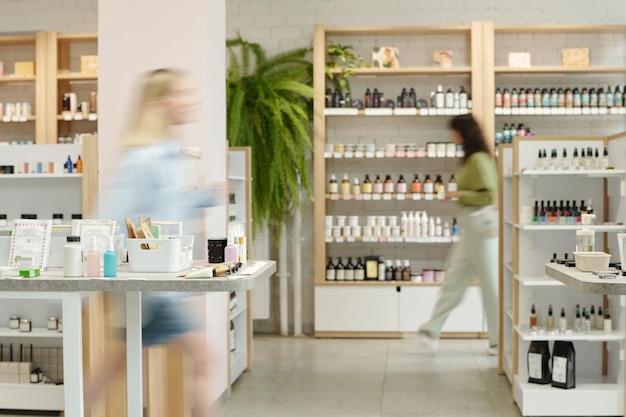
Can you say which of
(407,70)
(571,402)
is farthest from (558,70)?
(571,402)

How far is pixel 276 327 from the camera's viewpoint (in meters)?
8.61

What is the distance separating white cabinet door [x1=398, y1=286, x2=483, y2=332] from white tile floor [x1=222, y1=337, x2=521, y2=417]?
7.3 inches

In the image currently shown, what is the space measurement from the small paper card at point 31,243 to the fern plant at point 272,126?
13.5 ft

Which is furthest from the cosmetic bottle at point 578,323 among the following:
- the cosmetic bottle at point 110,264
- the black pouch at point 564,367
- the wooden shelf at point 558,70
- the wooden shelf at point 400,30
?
the wooden shelf at point 400,30

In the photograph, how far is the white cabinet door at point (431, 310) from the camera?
803 centimetres

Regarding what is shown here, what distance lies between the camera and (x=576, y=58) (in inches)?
317

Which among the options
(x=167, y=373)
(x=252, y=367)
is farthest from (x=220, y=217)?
(x=252, y=367)

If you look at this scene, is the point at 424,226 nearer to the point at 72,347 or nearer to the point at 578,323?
the point at 578,323

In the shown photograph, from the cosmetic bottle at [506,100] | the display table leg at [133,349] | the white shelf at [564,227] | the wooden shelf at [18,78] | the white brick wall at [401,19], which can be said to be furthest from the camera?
the wooden shelf at [18,78]

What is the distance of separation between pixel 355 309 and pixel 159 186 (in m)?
4.66

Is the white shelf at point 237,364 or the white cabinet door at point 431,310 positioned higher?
the white cabinet door at point 431,310

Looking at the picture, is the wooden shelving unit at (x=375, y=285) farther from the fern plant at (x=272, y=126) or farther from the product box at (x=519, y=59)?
the product box at (x=519, y=59)

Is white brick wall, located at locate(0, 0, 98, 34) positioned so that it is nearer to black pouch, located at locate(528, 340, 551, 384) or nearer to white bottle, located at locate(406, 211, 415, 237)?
white bottle, located at locate(406, 211, 415, 237)

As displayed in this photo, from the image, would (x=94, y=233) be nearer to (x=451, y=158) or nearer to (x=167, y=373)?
(x=167, y=373)
